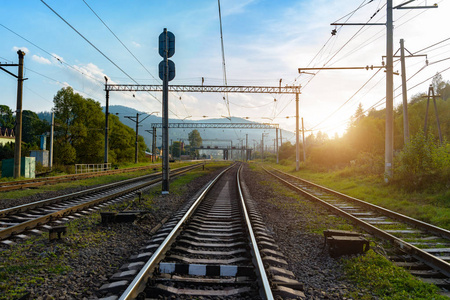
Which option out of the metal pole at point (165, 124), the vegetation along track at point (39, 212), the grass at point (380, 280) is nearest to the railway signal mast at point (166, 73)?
the metal pole at point (165, 124)

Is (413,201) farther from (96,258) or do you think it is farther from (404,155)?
(96,258)

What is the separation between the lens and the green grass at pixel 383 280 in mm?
3873

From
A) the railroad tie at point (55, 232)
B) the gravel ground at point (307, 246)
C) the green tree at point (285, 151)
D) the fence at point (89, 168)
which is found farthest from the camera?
the green tree at point (285, 151)

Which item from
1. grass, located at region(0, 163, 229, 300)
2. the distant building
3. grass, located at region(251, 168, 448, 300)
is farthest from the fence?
the distant building

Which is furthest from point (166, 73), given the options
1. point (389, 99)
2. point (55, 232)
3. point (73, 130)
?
point (73, 130)

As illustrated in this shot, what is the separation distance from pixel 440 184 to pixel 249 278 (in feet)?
38.5

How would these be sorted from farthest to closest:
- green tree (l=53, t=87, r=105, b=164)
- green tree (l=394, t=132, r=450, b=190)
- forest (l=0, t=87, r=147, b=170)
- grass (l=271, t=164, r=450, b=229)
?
green tree (l=53, t=87, r=105, b=164), forest (l=0, t=87, r=147, b=170), green tree (l=394, t=132, r=450, b=190), grass (l=271, t=164, r=450, b=229)

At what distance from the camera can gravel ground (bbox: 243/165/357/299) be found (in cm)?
412

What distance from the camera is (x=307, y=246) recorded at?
6.06m

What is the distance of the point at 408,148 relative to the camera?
1373cm

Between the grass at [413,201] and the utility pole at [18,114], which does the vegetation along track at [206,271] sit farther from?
the utility pole at [18,114]

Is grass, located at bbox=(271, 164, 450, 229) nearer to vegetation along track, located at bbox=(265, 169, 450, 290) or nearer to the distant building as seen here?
vegetation along track, located at bbox=(265, 169, 450, 290)

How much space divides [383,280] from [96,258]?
14.4 ft

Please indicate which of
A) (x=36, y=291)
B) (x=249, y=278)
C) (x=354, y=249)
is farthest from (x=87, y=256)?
(x=354, y=249)
